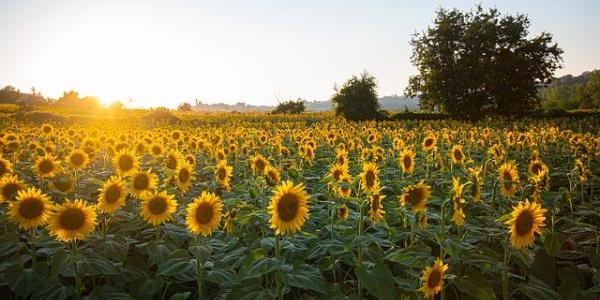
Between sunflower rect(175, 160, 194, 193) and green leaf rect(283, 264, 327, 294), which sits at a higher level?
sunflower rect(175, 160, 194, 193)

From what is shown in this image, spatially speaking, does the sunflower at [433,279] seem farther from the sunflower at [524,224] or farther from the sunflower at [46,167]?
the sunflower at [46,167]

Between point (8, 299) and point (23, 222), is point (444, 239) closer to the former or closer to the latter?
point (23, 222)

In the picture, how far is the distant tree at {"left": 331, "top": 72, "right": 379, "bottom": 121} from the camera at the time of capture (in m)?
32.9

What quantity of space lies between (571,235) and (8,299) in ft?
17.2

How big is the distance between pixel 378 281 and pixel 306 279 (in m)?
0.45

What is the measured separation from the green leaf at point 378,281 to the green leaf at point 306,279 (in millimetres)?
258

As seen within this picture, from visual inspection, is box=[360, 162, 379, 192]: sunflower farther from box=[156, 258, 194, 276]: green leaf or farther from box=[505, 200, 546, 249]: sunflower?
box=[156, 258, 194, 276]: green leaf

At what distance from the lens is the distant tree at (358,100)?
3288 cm

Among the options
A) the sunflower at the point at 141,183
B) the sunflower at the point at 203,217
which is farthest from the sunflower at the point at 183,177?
the sunflower at the point at 203,217

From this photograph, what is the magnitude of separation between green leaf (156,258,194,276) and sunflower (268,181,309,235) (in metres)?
0.64

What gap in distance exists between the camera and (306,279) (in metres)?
2.74

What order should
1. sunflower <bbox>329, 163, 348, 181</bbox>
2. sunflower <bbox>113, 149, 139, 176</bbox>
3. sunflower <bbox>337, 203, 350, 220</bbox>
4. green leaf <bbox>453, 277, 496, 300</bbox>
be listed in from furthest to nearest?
sunflower <bbox>113, 149, 139, 176</bbox> → sunflower <bbox>329, 163, 348, 181</bbox> → sunflower <bbox>337, 203, 350, 220</bbox> → green leaf <bbox>453, 277, 496, 300</bbox>

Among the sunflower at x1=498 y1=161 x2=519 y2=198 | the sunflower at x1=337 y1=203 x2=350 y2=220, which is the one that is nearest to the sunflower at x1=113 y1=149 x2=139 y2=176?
the sunflower at x1=337 y1=203 x2=350 y2=220

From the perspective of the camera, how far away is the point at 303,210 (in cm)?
306
